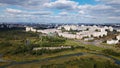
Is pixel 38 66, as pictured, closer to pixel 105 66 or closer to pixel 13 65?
pixel 13 65

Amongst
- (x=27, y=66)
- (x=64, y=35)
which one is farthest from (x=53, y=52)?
(x=64, y=35)

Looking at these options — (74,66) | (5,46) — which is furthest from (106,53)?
(5,46)

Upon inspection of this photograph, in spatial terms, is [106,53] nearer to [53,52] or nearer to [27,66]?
[53,52]

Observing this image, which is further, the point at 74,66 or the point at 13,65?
the point at 13,65

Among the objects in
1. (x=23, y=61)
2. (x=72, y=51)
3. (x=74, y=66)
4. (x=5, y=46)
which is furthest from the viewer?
(x=5, y=46)

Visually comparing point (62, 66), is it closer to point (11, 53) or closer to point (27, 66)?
point (27, 66)

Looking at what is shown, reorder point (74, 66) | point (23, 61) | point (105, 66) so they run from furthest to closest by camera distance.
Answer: point (23, 61) → point (74, 66) → point (105, 66)

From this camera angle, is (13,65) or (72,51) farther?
(72,51)

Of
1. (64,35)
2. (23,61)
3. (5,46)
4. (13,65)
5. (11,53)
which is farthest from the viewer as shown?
(64,35)

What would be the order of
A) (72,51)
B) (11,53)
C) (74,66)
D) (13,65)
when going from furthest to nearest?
(72,51) → (11,53) → (13,65) → (74,66)
